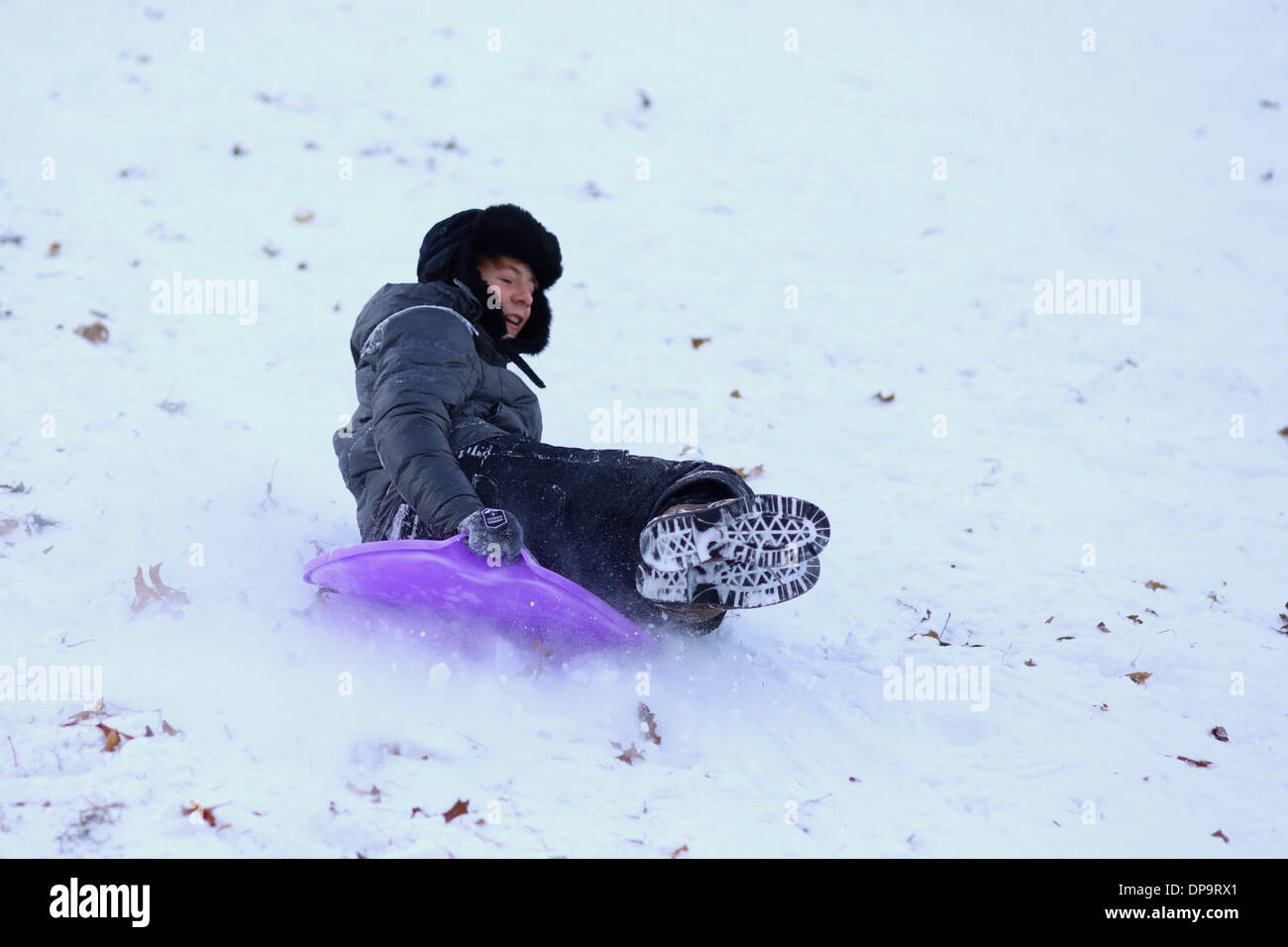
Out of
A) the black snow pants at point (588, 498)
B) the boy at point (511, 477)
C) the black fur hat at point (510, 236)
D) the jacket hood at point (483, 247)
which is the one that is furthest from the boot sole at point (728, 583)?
the black fur hat at point (510, 236)

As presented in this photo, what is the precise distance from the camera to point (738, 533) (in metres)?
3.06

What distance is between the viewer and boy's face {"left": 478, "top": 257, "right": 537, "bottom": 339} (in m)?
3.77

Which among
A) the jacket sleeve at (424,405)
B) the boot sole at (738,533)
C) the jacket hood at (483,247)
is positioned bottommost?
the boot sole at (738,533)

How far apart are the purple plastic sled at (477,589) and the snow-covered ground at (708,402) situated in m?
0.11

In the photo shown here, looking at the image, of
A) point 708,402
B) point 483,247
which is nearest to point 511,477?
point 483,247

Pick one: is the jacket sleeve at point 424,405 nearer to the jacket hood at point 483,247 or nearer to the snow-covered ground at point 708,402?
the jacket hood at point 483,247

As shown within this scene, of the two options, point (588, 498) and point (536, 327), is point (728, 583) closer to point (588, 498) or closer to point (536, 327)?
point (588, 498)

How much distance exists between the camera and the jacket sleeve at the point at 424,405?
3.24 m

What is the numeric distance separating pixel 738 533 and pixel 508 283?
1.34 metres

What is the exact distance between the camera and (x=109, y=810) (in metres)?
2.49

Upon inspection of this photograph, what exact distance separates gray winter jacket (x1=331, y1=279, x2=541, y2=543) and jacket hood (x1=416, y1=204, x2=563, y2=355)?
55 millimetres
